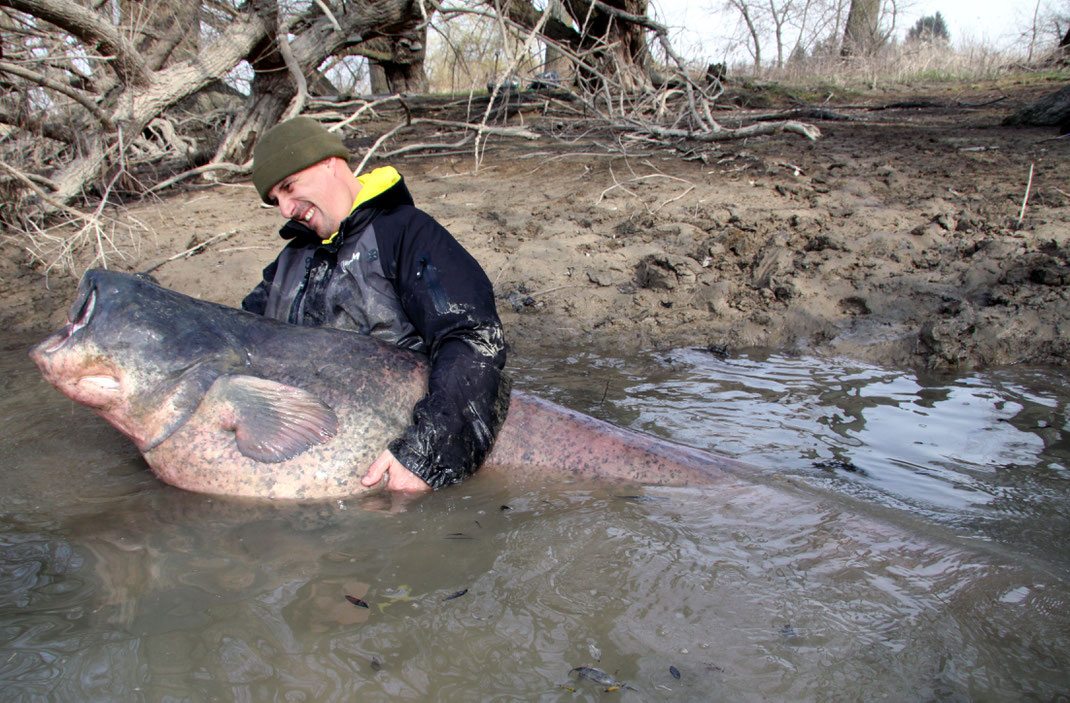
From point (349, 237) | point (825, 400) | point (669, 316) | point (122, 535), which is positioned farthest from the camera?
point (669, 316)

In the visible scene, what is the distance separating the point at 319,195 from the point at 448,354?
931mm

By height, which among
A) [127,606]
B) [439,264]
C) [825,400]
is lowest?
[127,606]

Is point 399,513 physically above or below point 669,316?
below

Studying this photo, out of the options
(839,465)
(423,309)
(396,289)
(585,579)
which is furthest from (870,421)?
(396,289)

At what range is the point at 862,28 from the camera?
16.8 m


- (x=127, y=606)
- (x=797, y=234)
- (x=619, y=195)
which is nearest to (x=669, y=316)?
(x=797, y=234)

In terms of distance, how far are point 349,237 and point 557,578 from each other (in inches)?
67.1

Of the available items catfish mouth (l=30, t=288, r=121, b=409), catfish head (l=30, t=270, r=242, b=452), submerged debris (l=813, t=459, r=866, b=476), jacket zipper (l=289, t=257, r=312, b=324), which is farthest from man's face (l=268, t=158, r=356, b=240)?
submerged debris (l=813, t=459, r=866, b=476)

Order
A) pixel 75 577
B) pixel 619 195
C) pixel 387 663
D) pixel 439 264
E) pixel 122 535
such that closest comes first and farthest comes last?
pixel 387 663 → pixel 75 577 → pixel 122 535 → pixel 439 264 → pixel 619 195

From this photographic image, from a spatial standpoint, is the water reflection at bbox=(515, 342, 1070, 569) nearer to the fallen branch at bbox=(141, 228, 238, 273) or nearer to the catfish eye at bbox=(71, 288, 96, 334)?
the catfish eye at bbox=(71, 288, 96, 334)

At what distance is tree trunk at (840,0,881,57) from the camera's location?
1599 centimetres

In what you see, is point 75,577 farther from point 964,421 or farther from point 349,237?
point 964,421

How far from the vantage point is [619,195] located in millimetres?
6492

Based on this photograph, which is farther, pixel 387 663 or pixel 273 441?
pixel 273 441
